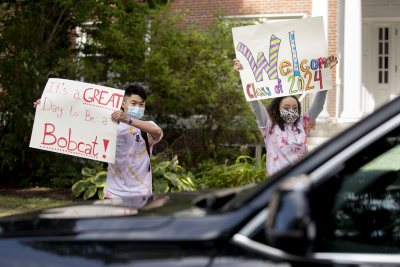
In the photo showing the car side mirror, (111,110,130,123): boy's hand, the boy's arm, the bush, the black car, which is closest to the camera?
the car side mirror

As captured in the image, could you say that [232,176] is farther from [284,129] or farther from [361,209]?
[361,209]

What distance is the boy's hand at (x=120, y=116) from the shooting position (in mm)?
5039

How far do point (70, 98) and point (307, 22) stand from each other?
7.69 feet

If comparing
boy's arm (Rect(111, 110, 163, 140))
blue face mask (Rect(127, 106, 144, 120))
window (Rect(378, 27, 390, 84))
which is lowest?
boy's arm (Rect(111, 110, 163, 140))

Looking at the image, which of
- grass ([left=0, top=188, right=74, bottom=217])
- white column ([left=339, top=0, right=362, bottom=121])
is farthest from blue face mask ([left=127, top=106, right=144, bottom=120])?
white column ([left=339, top=0, right=362, bottom=121])

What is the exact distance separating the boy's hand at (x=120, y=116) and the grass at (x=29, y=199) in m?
4.10

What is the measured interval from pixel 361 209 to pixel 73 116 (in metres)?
3.50

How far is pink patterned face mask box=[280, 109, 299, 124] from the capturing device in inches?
216

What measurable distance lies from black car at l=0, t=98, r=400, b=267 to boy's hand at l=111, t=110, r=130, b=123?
8.88 ft

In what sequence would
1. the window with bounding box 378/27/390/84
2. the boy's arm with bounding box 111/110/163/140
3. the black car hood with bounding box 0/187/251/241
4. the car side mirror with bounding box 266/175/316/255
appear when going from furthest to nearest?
the window with bounding box 378/27/390/84 < the boy's arm with bounding box 111/110/163/140 < the black car hood with bounding box 0/187/251/241 < the car side mirror with bounding box 266/175/316/255

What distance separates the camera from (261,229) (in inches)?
77.3

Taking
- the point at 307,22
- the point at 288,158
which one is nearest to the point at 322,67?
the point at 307,22

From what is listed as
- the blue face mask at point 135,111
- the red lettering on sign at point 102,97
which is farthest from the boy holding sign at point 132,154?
the red lettering on sign at point 102,97

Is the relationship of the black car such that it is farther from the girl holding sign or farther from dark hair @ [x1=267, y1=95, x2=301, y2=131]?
dark hair @ [x1=267, y1=95, x2=301, y2=131]
